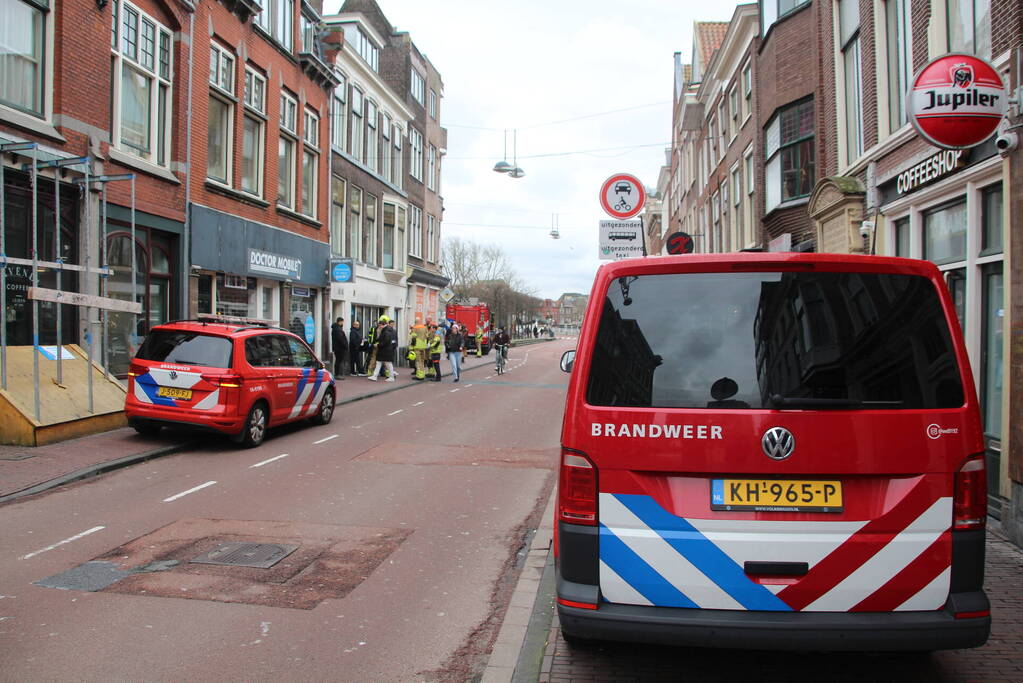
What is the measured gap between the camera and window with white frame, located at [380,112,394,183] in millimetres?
29891

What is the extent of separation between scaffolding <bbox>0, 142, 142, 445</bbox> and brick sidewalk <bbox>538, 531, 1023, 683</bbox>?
8.48 m

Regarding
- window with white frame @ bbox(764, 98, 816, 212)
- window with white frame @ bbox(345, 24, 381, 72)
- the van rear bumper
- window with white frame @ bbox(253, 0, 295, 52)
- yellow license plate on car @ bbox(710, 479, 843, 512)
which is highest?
window with white frame @ bbox(345, 24, 381, 72)

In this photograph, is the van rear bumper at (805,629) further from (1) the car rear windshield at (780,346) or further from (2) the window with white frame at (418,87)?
(2) the window with white frame at (418,87)

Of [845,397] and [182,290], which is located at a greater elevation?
[182,290]

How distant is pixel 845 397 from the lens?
321 cm

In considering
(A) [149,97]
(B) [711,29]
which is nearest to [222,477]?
(A) [149,97]

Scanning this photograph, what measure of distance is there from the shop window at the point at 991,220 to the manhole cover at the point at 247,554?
260 inches

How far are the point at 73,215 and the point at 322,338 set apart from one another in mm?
11587

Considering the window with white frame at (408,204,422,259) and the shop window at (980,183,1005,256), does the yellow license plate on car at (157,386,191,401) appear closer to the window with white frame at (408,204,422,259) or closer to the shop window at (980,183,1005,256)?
the shop window at (980,183,1005,256)

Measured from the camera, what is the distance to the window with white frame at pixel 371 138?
27969 millimetres

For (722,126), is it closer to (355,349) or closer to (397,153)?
(397,153)

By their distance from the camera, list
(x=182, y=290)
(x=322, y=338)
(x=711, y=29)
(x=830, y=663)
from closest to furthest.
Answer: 1. (x=830, y=663)
2. (x=182, y=290)
3. (x=322, y=338)
4. (x=711, y=29)

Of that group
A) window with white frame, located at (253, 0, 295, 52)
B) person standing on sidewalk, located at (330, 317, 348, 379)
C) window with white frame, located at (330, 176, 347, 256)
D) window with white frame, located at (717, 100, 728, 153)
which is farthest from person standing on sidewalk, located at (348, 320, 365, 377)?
window with white frame, located at (717, 100, 728, 153)

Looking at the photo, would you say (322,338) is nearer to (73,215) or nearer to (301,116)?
(301,116)
